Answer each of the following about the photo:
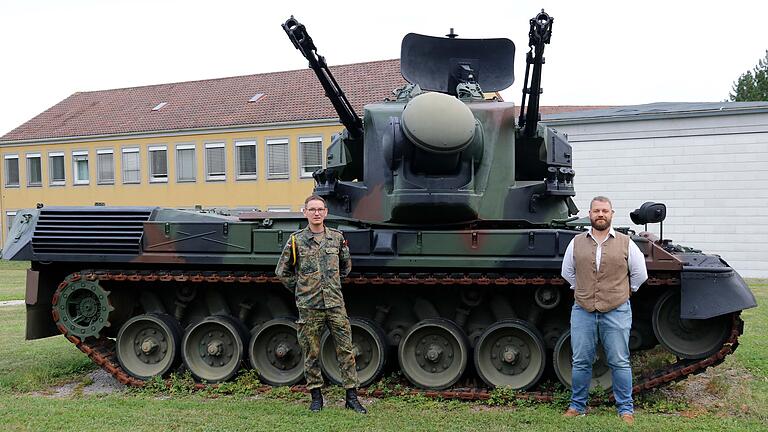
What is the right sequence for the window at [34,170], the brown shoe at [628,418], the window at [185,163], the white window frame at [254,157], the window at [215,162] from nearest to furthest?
the brown shoe at [628,418] < the white window frame at [254,157] < the window at [215,162] < the window at [185,163] < the window at [34,170]

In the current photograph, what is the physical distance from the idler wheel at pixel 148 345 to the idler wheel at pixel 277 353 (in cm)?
99

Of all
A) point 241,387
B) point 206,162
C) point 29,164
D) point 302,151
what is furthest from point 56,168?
point 241,387

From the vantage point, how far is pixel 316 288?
306 inches

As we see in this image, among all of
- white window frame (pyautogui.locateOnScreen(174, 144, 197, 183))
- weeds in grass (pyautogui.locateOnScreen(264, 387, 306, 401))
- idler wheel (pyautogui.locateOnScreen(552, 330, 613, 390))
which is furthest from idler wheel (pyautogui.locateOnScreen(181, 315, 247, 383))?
white window frame (pyautogui.locateOnScreen(174, 144, 197, 183))

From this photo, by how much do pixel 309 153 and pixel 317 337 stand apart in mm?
22538

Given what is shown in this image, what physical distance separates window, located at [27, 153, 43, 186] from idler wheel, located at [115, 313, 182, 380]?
96.1 ft

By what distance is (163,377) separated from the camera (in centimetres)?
955

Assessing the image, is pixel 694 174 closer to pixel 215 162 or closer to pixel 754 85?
pixel 215 162

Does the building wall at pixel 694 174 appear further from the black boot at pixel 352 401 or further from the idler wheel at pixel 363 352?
the black boot at pixel 352 401

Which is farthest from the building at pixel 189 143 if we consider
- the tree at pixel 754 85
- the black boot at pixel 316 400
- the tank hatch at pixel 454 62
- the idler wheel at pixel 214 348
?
the tree at pixel 754 85

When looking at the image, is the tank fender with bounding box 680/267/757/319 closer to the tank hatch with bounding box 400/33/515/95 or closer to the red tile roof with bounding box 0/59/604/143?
the tank hatch with bounding box 400/33/515/95

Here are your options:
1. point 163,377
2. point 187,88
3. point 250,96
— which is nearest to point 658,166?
point 250,96

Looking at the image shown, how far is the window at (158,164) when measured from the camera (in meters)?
32.8

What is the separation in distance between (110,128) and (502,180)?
2865 centimetres
